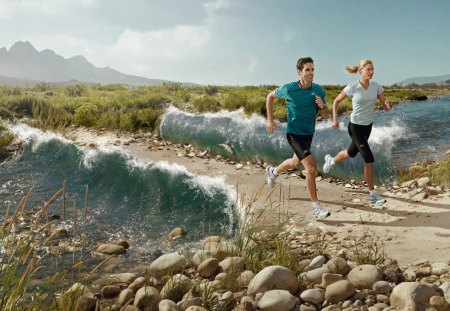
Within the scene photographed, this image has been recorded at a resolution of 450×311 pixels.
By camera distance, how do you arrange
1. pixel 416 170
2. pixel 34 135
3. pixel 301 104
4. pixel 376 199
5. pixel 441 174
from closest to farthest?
pixel 301 104 → pixel 376 199 → pixel 441 174 → pixel 416 170 → pixel 34 135

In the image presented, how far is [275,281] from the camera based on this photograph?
3596mm

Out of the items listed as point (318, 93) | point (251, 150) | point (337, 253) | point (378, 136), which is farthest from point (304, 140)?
point (251, 150)

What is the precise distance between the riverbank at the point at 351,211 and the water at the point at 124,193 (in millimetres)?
646

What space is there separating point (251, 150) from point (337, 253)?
18.6 feet

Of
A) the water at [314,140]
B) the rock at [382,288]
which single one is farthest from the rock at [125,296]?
the water at [314,140]

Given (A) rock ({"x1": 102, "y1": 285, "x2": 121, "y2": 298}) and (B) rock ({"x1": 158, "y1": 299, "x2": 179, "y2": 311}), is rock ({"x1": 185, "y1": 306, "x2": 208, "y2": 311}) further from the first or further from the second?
(A) rock ({"x1": 102, "y1": 285, "x2": 121, "y2": 298})

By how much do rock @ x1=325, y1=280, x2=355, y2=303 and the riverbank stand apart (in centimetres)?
87

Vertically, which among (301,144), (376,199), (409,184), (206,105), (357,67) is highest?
(357,67)

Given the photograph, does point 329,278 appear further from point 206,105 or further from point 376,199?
point 206,105

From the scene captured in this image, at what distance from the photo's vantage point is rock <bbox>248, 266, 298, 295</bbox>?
359 centimetres

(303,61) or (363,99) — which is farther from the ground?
(303,61)

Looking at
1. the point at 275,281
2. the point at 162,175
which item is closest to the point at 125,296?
the point at 275,281

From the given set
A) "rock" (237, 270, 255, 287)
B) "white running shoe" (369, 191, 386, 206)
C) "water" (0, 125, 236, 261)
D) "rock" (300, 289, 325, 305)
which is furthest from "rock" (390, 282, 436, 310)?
"white running shoe" (369, 191, 386, 206)

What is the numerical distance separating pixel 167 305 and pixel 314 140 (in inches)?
238
